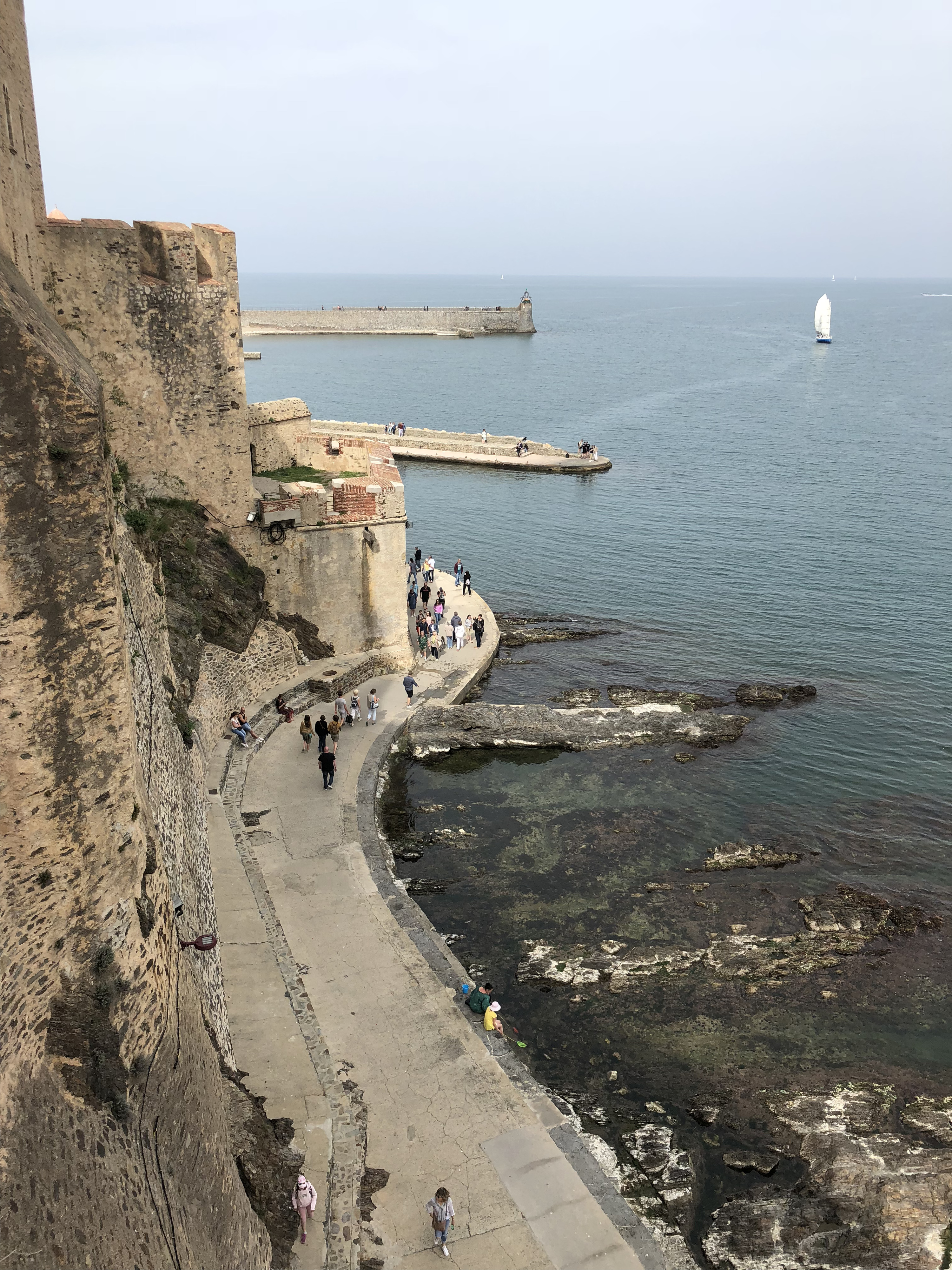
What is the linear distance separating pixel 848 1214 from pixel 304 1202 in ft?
20.1

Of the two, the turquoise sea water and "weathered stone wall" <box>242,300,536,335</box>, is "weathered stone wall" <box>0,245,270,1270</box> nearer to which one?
the turquoise sea water

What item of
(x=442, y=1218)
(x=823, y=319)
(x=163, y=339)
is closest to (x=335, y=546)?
(x=163, y=339)

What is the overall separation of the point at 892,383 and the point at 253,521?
83.2 meters

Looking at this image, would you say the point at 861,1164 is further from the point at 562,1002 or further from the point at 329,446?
the point at 329,446

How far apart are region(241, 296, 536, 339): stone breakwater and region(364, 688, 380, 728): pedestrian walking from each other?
11087 centimetres

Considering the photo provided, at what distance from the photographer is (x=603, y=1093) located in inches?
517

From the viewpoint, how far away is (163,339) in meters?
17.8

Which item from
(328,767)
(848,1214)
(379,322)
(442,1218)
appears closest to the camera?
(442,1218)

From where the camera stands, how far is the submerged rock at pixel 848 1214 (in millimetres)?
10789

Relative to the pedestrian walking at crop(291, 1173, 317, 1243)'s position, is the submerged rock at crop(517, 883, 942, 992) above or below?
below

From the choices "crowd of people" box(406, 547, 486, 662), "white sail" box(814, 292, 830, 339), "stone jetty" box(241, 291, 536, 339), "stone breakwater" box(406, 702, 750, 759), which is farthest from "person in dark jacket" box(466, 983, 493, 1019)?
"white sail" box(814, 292, 830, 339)

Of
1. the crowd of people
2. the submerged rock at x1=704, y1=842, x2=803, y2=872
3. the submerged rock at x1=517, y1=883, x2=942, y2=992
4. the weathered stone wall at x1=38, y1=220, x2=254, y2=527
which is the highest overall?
the weathered stone wall at x1=38, y1=220, x2=254, y2=527

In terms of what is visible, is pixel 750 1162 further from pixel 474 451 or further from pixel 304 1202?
pixel 474 451

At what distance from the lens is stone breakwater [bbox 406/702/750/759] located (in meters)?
22.0
